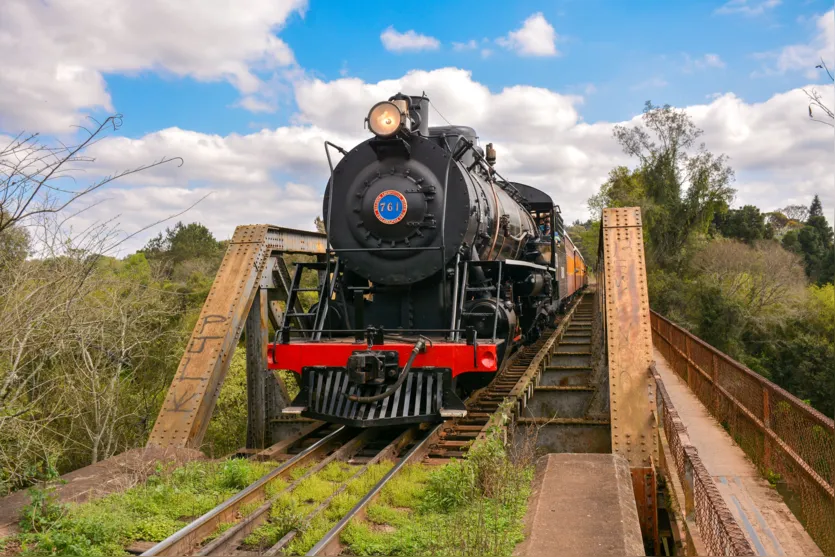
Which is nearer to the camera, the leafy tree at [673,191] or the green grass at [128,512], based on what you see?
the green grass at [128,512]

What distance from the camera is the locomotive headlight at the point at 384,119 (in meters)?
7.43

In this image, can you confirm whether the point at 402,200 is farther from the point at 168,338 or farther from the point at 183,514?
the point at 168,338

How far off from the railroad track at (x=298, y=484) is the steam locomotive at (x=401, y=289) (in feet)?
1.14

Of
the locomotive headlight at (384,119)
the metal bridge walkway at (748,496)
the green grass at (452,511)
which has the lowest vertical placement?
the metal bridge walkway at (748,496)

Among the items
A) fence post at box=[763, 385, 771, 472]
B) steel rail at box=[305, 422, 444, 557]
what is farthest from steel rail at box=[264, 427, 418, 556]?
fence post at box=[763, 385, 771, 472]

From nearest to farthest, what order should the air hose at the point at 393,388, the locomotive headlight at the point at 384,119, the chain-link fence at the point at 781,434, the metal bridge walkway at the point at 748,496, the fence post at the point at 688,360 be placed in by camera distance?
the chain-link fence at the point at 781,434 < the metal bridge walkway at the point at 748,496 < the air hose at the point at 393,388 < the locomotive headlight at the point at 384,119 < the fence post at the point at 688,360

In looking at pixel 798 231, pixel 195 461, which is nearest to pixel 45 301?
pixel 195 461

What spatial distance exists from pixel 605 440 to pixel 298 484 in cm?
331

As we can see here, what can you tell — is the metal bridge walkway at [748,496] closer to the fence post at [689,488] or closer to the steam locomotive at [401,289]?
the fence post at [689,488]

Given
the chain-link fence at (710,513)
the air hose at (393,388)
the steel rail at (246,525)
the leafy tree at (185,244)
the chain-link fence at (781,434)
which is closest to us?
the chain-link fence at (710,513)

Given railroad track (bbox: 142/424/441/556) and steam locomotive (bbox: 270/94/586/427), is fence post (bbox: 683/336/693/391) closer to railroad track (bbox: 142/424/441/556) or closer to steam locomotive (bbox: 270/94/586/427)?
steam locomotive (bbox: 270/94/586/427)

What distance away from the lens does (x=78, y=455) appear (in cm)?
1341

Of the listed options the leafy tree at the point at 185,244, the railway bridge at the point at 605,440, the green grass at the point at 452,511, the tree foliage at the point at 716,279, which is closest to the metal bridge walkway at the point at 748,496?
the railway bridge at the point at 605,440

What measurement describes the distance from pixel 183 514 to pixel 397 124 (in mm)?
4670
